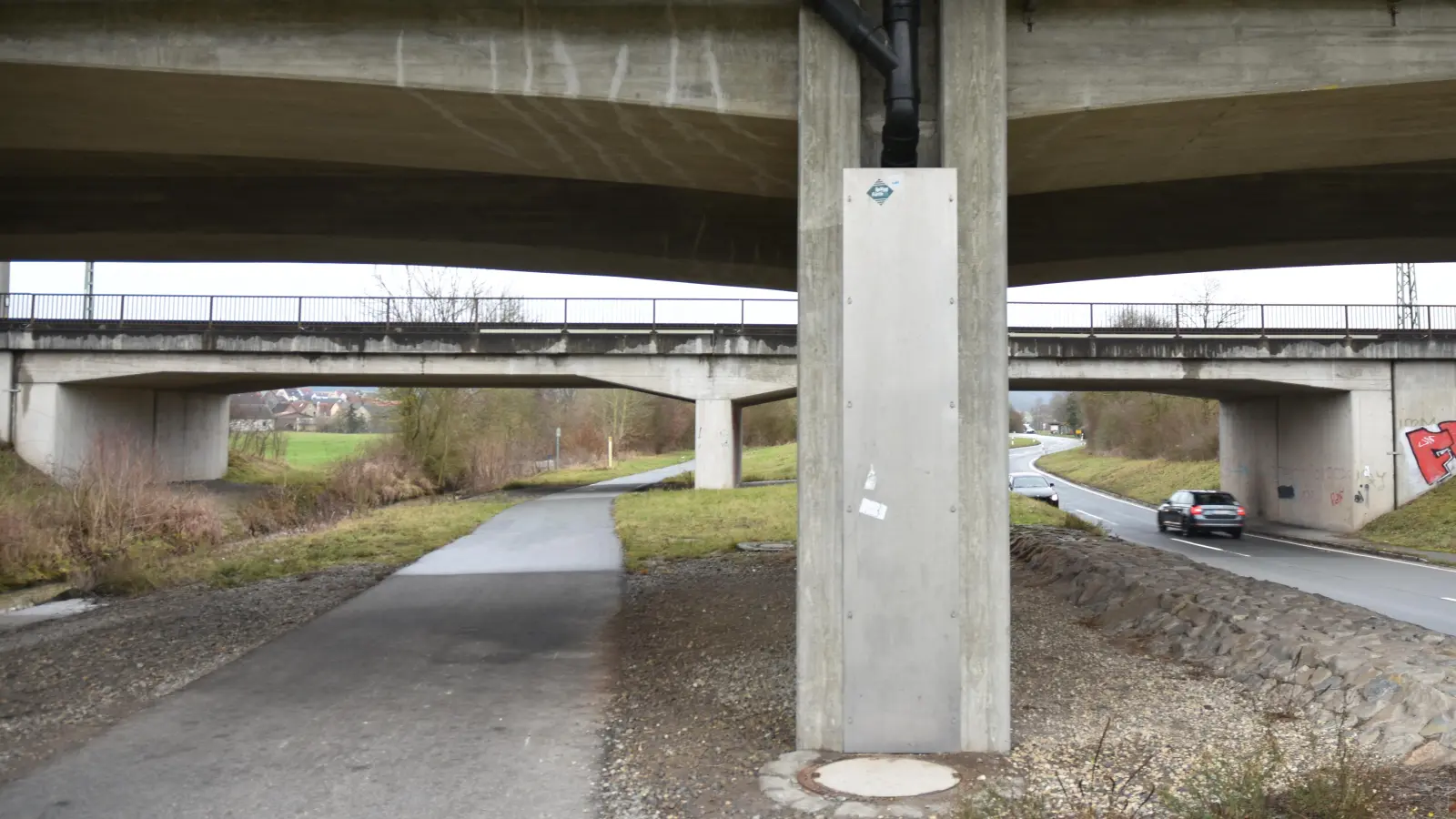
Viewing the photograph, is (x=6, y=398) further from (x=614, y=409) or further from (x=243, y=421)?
(x=614, y=409)

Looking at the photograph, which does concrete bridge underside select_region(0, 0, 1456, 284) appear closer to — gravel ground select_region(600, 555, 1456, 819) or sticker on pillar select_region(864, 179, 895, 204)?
sticker on pillar select_region(864, 179, 895, 204)

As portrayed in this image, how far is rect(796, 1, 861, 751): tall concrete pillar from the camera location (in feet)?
19.5

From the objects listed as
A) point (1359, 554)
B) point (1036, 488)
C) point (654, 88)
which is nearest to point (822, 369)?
point (654, 88)

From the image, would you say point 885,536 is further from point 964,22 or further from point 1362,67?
point 1362,67

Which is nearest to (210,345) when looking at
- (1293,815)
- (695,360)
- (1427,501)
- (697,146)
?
(695,360)

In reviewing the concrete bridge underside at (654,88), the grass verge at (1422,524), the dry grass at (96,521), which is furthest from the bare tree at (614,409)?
the concrete bridge underside at (654,88)

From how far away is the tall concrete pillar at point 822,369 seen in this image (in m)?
5.93

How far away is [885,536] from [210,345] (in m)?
30.2

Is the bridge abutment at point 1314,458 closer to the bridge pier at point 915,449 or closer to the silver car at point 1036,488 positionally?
the silver car at point 1036,488

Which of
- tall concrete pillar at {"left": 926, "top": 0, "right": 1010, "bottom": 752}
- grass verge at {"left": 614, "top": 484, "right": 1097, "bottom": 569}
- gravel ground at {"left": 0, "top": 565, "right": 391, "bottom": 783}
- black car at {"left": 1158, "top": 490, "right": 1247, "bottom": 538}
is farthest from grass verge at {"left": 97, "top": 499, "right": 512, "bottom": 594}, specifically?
black car at {"left": 1158, "top": 490, "right": 1247, "bottom": 538}

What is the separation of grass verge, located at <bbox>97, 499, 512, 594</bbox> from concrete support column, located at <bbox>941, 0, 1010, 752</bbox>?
12.1 m

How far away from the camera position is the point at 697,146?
7.17 metres

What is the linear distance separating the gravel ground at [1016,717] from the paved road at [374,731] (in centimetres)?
39

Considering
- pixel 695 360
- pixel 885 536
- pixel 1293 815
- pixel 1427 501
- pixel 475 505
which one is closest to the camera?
pixel 1293 815
